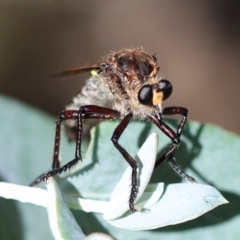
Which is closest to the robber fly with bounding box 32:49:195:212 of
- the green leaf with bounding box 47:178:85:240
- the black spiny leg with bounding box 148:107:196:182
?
the black spiny leg with bounding box 148:107:196:182

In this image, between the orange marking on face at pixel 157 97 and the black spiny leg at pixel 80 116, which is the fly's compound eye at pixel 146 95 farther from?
the black spiny leg at pixel 80 116

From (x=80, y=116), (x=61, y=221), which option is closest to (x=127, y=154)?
Result: (x=61, y=221)

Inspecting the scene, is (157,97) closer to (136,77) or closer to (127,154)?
(136,77)

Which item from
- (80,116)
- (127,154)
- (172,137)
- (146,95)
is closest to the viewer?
(127,154)

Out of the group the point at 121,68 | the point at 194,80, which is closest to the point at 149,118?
the point at 121,68

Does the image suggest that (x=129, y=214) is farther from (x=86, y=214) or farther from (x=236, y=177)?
(x=236, y=177)

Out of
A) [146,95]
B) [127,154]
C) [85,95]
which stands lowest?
[85,95]

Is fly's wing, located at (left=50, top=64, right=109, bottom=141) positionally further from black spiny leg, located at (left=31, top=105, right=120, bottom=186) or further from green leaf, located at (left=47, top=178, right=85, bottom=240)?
green leaf, located at (left=47, top=178, right=85, bottom=240)
